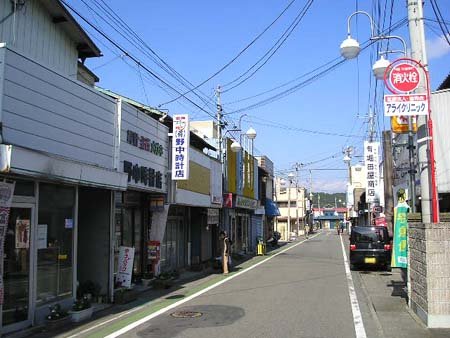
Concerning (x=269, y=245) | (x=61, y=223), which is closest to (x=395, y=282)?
(x=61, y=223)

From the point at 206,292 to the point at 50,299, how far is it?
17.2 ft

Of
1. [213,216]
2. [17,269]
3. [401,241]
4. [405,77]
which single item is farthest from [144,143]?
[213,216]

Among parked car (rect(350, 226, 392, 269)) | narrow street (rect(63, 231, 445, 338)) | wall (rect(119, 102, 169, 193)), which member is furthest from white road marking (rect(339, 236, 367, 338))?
wall (rect(119, 102, 169, 193))

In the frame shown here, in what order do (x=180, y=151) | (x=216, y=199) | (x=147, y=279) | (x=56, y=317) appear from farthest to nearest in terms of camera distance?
(x=216, y=199)
(x=180, y=151)
(x=147, y=279)
(x=56, y=317)

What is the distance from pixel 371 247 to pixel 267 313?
12.0 meters

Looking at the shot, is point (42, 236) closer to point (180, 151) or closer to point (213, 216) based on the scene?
point (180, 151)

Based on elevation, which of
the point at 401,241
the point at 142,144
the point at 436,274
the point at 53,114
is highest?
the point at 142,144

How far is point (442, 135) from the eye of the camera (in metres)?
18.3

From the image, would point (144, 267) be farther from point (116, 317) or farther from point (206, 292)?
point (116, 317)

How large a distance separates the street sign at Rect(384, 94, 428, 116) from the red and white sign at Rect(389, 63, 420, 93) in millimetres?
240

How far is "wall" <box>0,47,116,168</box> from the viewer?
8.69 meters

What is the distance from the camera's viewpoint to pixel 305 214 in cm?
9350

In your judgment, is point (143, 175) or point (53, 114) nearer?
point (53, 114)

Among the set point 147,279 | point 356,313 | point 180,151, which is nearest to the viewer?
point 356,313
